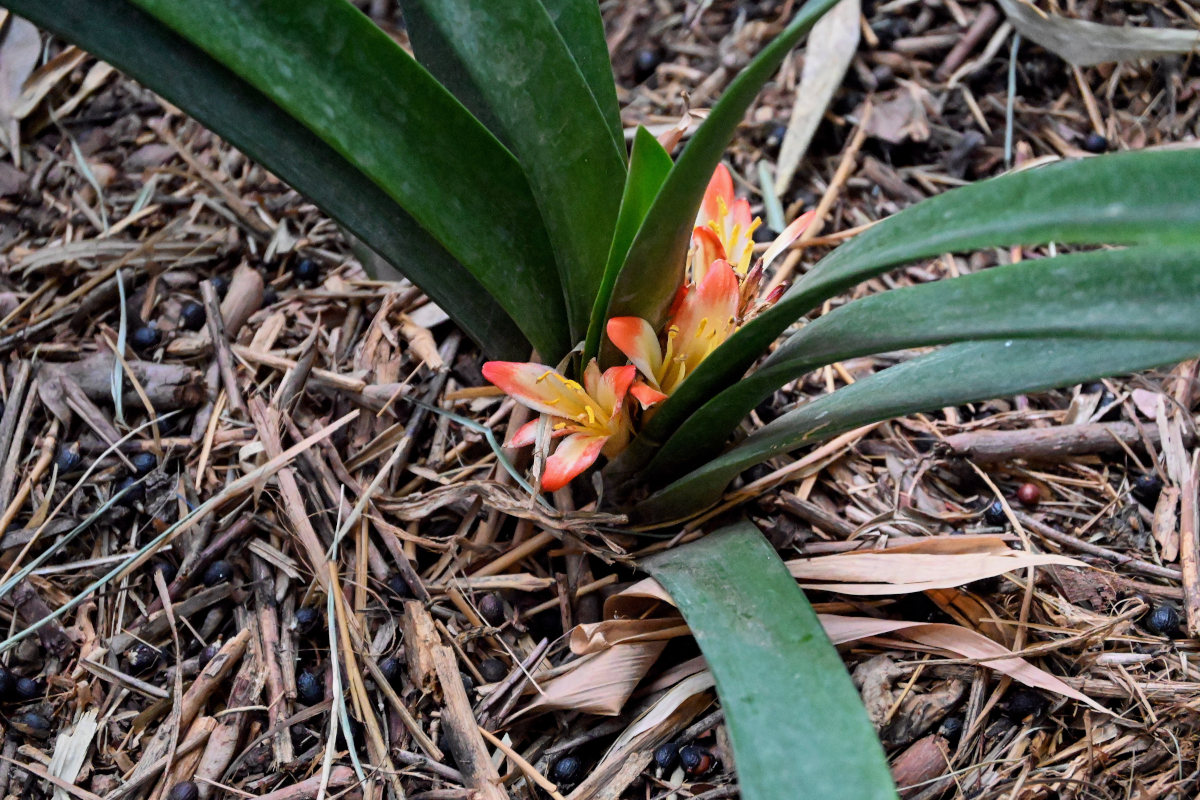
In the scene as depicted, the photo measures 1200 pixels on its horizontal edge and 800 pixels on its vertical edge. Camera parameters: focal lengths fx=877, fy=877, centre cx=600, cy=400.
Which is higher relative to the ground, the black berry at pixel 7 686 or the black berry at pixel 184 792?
the black berry at pixel 7 686

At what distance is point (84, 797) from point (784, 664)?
90cm

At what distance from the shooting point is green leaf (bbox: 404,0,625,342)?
3.00 feet

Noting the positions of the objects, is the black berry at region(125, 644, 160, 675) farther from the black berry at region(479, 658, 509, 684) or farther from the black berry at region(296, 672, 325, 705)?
the black berry at region(479, 658, 509, 684)

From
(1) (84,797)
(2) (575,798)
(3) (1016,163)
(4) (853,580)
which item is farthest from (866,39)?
(1) (84,797)

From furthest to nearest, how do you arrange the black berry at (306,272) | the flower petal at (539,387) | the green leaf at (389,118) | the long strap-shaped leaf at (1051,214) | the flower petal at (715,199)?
the black berry at (306,272), the flower petal at (715,199), the flower petal at (539,387), the green leaf at (389,118), the long strap-shaped leaf at (1051,214)

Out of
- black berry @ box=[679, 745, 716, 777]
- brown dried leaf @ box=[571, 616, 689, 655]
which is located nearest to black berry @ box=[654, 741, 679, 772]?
black berry @ box=[679, 745, 716, 777]

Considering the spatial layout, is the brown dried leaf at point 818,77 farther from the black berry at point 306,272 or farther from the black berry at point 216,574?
the black berry at point 216,574

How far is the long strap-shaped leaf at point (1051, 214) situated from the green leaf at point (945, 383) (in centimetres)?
14

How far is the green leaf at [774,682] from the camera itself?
2.43 ft

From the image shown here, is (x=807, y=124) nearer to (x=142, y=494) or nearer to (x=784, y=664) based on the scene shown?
(x=784, y=664)

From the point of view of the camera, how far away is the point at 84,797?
1.11 meters

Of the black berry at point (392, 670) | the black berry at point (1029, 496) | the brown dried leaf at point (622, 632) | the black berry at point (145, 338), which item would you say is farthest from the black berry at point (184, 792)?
the black berry at point (1029, 496)

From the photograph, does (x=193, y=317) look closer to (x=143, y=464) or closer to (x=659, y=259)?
(x=143, y=464)

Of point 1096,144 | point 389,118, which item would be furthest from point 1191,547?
point 389,118
